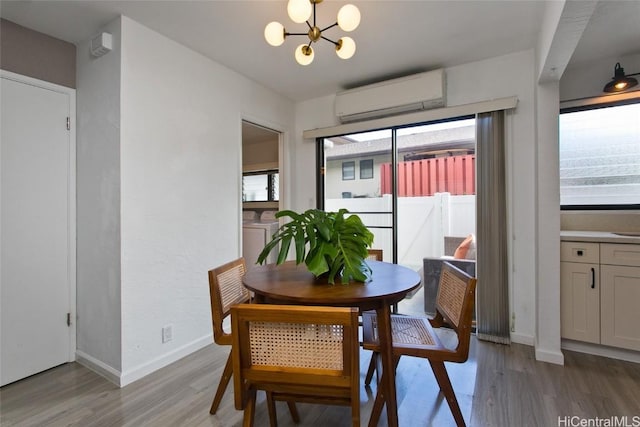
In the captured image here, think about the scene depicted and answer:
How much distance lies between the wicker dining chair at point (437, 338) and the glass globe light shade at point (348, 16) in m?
1.43

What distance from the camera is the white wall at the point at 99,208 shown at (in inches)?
79.0

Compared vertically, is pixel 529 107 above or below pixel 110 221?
above

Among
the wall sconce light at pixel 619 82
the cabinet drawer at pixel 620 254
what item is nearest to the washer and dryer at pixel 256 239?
the cabinet drawer at pixel 620 254

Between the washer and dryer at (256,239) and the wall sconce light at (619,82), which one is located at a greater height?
the wall sconce light at (619,82)

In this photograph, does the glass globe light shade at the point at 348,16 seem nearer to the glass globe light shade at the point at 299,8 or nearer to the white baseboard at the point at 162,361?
the glass globe light shade at the point at 299,8

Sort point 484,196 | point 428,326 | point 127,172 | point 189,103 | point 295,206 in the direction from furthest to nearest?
point 295,206 → point 484,196 → point 189,103 → point 127,172 → point 428,326

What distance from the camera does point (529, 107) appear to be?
2.47m

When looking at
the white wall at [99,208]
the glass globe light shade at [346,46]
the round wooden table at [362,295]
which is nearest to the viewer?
the round wooden table at [362,295]

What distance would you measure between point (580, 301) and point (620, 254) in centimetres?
44

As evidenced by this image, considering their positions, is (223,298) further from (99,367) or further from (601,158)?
(601,158)

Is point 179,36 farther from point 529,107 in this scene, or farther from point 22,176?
point 529,107

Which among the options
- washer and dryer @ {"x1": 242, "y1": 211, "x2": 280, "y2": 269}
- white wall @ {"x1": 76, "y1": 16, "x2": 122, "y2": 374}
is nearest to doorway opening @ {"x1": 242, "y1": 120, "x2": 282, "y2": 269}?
washer and dryer @ {"x1": 242, "y1": 211, "x2": 280, "y2": 269}

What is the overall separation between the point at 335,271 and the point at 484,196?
1.78 m

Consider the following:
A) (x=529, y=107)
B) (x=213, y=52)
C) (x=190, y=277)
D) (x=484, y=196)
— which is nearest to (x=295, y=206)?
(x=190, y=277)
